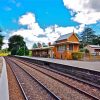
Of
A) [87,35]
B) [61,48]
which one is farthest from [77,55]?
[87,35]

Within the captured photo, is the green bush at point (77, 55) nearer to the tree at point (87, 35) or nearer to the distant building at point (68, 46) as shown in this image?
the distant building at point (68, 46)

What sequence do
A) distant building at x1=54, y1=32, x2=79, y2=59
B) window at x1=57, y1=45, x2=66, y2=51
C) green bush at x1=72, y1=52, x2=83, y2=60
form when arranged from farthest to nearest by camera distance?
window at x1=57, y1=45, x2=66, y2=51 < distant building at x1=54, y1=32, x2=79, y2=59 < green bush at x1=72, y1=52, x2=83, y2=60

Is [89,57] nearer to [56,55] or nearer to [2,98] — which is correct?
A: [56,55]

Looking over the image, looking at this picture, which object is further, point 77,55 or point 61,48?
point 61,48

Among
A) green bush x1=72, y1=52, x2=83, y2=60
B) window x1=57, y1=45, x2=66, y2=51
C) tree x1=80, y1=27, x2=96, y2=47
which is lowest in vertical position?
green bush x1=72, y1=52, x2=83, y2=60

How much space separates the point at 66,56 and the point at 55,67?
22.8 metres

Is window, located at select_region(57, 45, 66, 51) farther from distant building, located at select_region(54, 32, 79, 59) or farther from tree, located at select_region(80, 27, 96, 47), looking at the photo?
tree, located at select_region(80, 27, 96, 47)

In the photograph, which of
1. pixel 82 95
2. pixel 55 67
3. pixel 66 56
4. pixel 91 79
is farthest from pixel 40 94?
pixel 66 56

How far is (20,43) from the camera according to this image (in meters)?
140

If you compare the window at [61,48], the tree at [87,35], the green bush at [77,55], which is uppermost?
the tree at [87,35]

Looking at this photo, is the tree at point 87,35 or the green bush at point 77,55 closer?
the green bush at point 77,55

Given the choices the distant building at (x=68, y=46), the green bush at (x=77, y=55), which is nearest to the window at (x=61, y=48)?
the distant building at (x=68, y=46)

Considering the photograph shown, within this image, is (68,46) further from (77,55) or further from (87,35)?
(87,35)

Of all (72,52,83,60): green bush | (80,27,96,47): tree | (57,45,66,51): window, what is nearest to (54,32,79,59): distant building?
(57,45,66,51): window
